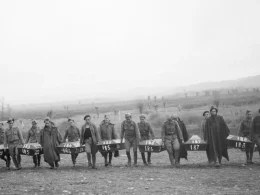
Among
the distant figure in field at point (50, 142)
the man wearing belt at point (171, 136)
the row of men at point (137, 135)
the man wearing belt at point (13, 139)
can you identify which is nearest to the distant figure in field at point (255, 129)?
the row of men at point (137, 135)

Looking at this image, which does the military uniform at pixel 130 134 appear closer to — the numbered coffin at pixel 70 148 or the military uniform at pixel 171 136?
the military uniform at pixel 171 136

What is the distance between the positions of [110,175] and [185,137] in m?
3.88

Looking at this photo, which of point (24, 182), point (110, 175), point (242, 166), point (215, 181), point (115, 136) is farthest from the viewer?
point (115, 136)

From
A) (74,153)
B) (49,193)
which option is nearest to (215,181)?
(49,193)

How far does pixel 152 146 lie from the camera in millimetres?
13070

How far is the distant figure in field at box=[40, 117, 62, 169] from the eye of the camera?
517 inches

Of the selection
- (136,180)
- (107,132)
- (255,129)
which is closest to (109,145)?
(107,132)

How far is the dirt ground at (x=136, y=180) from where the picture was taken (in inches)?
354

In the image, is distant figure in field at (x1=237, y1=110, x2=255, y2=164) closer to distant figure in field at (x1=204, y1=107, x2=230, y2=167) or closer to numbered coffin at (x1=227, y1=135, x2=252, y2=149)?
numbered coffin at (x1=227, y1=135, x2=252, y2=149)

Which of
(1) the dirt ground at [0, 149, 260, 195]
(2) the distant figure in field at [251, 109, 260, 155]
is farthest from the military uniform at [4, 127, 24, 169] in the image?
(2) the distant figure in field at [251, 109, 260, 155]

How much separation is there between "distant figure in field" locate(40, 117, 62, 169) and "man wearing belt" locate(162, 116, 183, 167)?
457cm

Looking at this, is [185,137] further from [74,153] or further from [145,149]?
[74,153]

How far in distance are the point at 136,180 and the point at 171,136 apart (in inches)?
118

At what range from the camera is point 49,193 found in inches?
351
